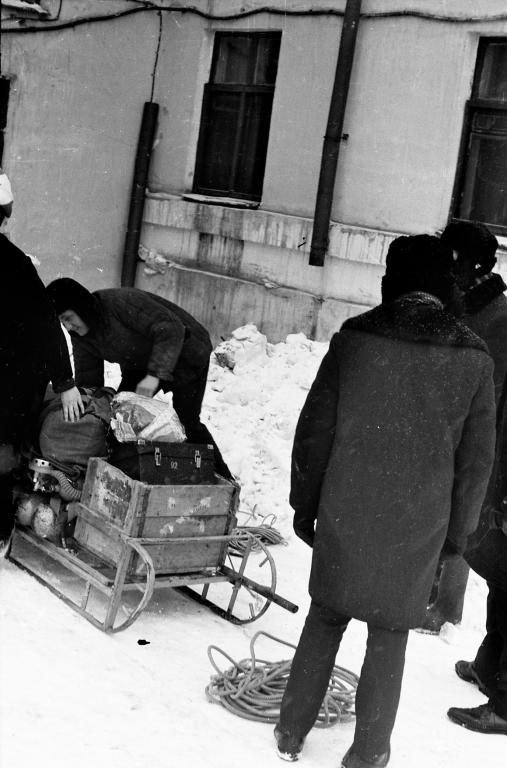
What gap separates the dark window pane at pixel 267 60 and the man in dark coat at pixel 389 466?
23.5ft

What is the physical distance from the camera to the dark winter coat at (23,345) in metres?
4.87

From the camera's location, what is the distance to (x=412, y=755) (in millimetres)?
3830

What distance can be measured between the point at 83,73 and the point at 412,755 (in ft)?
28.1

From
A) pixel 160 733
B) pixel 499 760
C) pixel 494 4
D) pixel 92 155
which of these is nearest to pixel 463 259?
pixel 499 760

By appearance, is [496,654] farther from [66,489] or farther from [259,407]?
[259,407]

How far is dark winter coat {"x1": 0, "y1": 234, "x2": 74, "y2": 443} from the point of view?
4.87 m

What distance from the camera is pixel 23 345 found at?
16.2ft

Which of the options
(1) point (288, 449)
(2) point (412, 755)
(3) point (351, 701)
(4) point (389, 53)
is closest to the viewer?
(2) point (412, 755)

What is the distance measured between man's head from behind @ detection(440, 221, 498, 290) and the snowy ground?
1.83m

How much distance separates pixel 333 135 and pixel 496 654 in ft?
19.3

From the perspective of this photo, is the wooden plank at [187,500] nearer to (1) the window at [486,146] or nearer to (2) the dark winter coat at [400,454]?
(2) the dark winter coat at [400,454]

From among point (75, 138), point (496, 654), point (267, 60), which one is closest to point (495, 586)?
point (496, 654)

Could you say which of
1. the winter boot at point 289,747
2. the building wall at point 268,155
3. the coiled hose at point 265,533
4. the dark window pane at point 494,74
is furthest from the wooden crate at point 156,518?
the dark window pane at point 494,74

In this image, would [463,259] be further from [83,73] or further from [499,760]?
[83,73]
